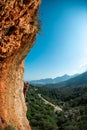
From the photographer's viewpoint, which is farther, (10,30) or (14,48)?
(14,48)

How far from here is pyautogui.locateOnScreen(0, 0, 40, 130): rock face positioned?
1309 cm

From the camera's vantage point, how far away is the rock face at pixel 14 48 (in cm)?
1309

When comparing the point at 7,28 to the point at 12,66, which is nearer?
the point at 7,28

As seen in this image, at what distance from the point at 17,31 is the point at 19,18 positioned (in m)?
0.68

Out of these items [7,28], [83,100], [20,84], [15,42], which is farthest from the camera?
[83,100]

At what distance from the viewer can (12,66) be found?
52.6 ft

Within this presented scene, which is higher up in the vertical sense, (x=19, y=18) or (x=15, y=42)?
(x=19, y=18)

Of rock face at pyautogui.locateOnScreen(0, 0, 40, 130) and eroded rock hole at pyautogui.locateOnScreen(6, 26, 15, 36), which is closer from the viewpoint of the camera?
rock face at pyautogui.locateOnScreen(0, 0, 40, 130)

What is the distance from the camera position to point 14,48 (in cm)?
1472

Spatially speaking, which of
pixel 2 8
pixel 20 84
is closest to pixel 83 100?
pixel 20 84

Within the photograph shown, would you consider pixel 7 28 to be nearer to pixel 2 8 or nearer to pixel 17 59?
pixel 2 8

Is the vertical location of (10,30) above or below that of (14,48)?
above

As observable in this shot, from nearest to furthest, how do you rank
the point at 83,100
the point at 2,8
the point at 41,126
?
the point at 2,8 → the point at 41,126 → the point at 83,100

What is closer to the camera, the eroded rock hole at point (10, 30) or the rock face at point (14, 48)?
the rock face at point (14, 48)
